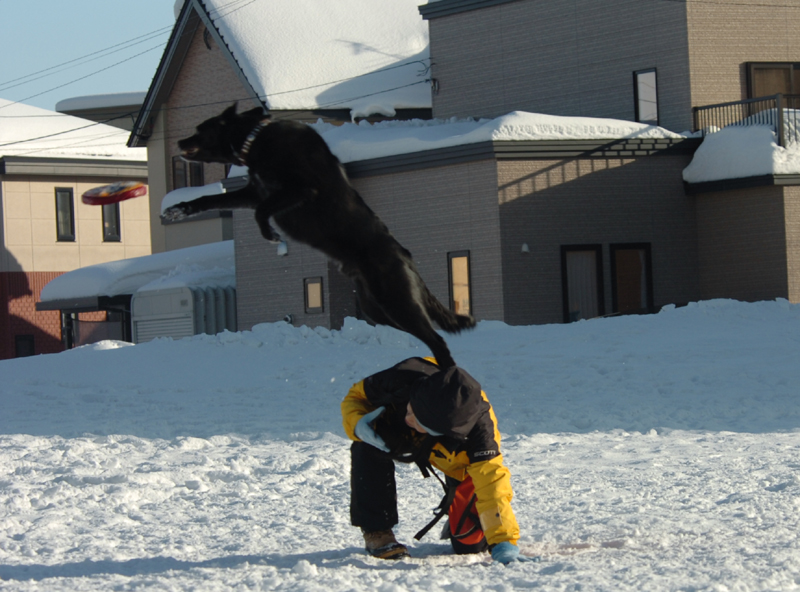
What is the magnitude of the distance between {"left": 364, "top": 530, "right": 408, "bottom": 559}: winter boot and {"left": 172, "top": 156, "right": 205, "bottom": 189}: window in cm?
2405

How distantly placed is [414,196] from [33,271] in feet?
60.0

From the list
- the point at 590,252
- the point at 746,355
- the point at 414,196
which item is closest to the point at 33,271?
the point at 414,196

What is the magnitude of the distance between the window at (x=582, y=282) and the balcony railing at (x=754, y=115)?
3.65 metres

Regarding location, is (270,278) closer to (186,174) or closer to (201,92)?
(186,174)

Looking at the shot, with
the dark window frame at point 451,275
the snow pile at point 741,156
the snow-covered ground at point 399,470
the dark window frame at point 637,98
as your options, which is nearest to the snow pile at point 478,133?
the snow pile at point 741,156

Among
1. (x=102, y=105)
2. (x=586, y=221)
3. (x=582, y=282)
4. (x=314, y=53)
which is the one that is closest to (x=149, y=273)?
(x=314, y=53)

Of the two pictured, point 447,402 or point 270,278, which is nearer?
point 447,402

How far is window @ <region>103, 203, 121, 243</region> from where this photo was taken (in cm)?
3506

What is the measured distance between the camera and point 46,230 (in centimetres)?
3384

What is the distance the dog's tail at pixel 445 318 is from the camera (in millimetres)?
4051

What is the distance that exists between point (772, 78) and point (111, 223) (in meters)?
22.7

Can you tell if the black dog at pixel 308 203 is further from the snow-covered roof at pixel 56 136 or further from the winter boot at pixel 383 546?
the snow-covered roof at pixel 56 136

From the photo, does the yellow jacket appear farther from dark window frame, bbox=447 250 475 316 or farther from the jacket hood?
dark window frame, bbox=447 250 475 316

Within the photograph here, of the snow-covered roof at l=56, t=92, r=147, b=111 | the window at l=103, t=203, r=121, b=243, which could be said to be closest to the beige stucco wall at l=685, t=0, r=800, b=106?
the window at l=103, t=203, r=121, b=243
